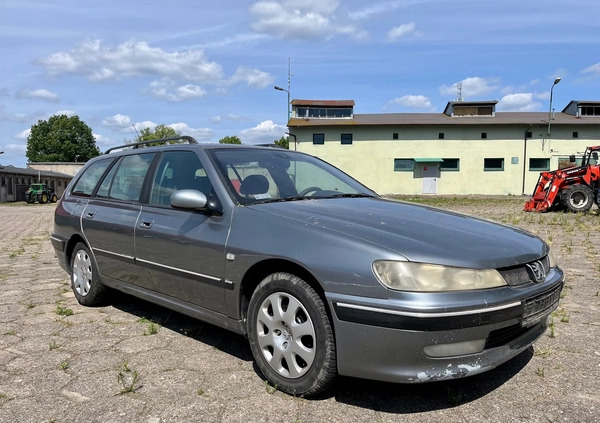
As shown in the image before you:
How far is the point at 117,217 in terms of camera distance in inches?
158

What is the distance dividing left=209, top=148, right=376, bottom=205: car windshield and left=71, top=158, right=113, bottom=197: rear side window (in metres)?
1.70

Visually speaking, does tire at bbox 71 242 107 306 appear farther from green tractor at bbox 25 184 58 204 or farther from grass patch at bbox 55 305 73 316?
green tractor at bbox 25 184 58 204

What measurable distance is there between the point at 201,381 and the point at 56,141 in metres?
91.3

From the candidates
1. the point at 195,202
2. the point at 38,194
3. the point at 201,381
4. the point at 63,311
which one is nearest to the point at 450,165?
the point at 38,194

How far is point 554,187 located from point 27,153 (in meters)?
89.2

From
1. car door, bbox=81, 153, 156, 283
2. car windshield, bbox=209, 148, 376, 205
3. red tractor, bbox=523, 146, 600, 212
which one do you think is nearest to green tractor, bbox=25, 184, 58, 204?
red tractor, bbox=523, 146, 600, 212

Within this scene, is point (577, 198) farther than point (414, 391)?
Yes

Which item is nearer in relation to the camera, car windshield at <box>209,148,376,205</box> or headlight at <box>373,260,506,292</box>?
headlight at <box>373,260,506,292</box>

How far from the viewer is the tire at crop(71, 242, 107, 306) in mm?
4430

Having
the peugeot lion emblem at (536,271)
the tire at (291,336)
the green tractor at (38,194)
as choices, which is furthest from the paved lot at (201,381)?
the green tractor at (38,194)

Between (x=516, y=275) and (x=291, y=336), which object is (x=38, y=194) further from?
(x=516, y=275)

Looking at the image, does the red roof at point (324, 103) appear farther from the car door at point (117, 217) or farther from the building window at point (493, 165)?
the car door at point (117, 217)

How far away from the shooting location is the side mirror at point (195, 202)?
10.2ft

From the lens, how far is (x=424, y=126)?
35.6 metres
